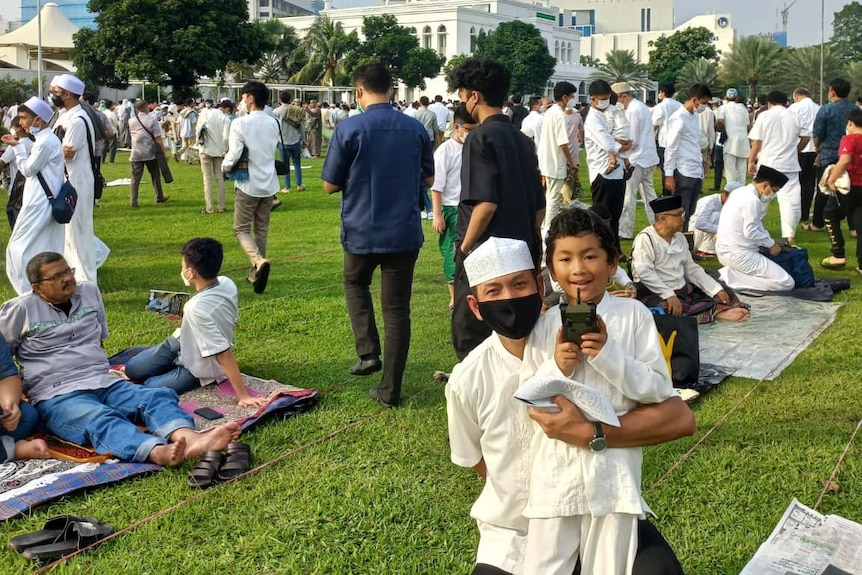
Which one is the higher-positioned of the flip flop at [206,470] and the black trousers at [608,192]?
the black trousers at [608,192]

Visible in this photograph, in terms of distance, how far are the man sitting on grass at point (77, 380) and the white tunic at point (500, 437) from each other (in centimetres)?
234

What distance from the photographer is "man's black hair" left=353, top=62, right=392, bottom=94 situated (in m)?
5.29

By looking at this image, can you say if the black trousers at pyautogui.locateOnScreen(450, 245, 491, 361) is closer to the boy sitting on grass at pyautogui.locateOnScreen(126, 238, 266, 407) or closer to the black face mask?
the boy sitting on grass at pyautogui.locateOnScreen(126, 238, 266, 407)

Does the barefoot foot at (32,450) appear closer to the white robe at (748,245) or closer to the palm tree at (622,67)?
A: the white robe at (748,245)

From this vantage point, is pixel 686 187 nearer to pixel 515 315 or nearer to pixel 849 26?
pixel 515 315

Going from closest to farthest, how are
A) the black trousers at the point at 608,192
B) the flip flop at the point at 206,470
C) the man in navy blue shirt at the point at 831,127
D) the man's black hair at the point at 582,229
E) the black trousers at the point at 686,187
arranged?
the man's black hair at the point at 582,229 < the flip flop at the point at 206,470 < the black trousers at the point at 608,192 < the black trousers at the point at 686,187 < the man in navy blue shirt at the point at 831,127

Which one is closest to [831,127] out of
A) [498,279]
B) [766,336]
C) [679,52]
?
[766,336]

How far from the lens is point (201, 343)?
5.25 meters

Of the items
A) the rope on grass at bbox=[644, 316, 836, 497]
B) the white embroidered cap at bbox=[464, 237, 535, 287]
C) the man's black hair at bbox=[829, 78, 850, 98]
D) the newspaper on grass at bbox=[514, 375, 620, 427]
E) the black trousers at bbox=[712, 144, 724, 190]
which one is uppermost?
the man's black hair at bbox=[829, 78, 850, 98]

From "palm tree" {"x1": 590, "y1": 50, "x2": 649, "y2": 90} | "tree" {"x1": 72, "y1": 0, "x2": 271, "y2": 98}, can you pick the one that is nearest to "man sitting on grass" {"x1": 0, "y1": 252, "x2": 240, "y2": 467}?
"tree" {"x1": 72, "y1": 0, "x2": 271, "y2": 98}

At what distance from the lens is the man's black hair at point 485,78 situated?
4.45m

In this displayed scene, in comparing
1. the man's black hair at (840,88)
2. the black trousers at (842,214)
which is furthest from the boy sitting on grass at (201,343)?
the man's black hair at (840,88)

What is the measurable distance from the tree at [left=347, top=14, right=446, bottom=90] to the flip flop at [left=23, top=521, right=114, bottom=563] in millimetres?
76339

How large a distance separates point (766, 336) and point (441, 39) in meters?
99.0
